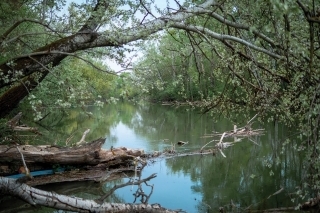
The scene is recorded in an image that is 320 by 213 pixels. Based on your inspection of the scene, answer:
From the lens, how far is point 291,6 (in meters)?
2.09

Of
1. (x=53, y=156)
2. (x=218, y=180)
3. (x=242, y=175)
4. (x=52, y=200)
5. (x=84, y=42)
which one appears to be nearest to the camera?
(x=52, y=200)

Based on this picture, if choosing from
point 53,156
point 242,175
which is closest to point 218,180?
point 242,175

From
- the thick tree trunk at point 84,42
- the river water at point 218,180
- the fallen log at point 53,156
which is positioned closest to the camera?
the thick tree trunk at point 84,42

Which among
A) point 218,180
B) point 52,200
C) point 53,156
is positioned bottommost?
point 218,180

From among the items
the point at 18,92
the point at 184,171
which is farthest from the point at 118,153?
the point at 18,92

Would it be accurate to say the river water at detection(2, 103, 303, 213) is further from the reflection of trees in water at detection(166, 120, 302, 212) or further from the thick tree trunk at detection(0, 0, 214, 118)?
the thick tree trunk at detection(0, 0, 214, 118)

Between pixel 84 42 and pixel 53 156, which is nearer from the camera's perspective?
pixel 84 42

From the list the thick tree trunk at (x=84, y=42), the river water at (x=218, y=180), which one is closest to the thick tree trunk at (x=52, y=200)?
the thick tree trunk at (x=84, y=42)

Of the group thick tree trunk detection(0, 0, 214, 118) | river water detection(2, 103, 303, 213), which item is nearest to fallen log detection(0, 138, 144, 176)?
river water detection(2, 103, 303, 213)

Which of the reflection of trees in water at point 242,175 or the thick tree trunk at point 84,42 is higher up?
the thick tree trunk at point 84,42

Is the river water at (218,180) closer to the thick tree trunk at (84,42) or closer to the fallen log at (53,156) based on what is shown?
the fallen log at (53,156)

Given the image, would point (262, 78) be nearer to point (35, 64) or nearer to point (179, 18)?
point (179, 18)

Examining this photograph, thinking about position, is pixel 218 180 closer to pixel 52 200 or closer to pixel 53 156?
pixel 53 156

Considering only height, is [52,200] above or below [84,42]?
below
